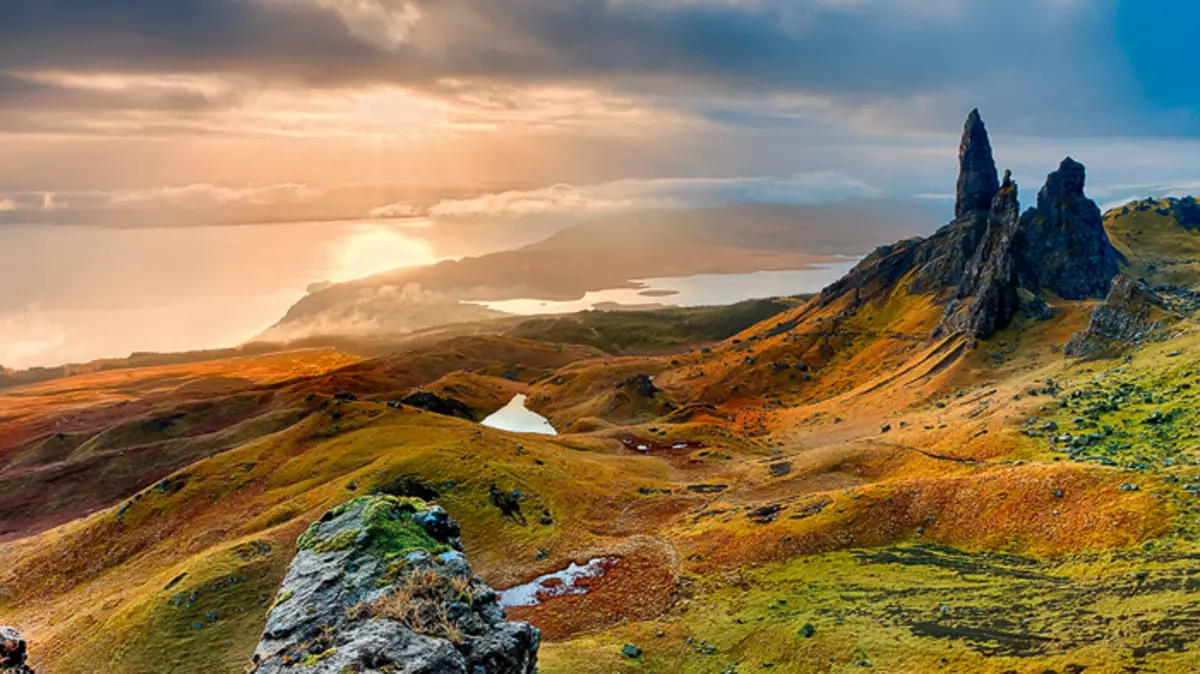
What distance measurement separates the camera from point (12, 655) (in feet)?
51.9

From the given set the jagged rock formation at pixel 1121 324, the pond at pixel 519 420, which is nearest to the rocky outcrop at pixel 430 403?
the pond at pixel 519 420

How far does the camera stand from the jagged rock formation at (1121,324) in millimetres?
91244

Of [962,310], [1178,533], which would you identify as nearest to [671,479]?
[1178,533]

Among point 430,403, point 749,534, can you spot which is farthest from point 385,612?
point 430,403

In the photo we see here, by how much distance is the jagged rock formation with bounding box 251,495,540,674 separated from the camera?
1572 centimetres

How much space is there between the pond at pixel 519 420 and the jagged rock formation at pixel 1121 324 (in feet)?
368

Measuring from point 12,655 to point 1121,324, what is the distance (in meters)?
126

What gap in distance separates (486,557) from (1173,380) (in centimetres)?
7896

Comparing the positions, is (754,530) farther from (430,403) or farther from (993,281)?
(993,281)

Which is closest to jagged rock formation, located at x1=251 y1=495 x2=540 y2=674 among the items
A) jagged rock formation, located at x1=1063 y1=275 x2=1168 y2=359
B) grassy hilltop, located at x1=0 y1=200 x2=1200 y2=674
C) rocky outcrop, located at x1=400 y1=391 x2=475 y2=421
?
grassy hilltop, located at x1=0 y1=200 x2=1200 y2=674

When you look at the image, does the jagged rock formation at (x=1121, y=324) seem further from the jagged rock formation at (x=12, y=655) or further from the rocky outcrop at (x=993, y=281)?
the jagged rock formation at (x=12, y=655)

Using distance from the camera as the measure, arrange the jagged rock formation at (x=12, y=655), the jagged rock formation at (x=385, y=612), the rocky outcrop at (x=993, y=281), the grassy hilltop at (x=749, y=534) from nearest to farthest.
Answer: the jagged rock formation at (x=12, y=655), the jagged rock formation at (x=385, y=612), the grassy hilltop at (x=749, y=534), the rocky outcrop at (x=993, y=281)

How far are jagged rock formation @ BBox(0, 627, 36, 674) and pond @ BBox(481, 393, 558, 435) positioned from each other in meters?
142

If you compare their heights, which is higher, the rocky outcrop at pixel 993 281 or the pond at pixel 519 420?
the rocky outcrop at pixel 993 281
